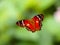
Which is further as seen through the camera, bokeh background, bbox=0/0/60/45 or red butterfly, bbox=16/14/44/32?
bokeh background, bbox=0/0/60/45

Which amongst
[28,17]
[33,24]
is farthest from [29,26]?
[28,17]

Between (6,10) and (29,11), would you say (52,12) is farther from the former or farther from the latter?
(6,10)

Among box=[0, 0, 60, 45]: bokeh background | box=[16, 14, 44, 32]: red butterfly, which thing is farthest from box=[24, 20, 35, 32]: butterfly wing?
box=[0, 0, 60, 45]: bokeh background

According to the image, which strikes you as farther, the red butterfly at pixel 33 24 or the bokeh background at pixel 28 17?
the bokeh background at pixel 28 17

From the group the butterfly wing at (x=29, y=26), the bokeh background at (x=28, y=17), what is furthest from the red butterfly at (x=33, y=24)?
the bokeh background at (x=28, y=17)

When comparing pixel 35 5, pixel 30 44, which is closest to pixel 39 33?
pixel 30 44

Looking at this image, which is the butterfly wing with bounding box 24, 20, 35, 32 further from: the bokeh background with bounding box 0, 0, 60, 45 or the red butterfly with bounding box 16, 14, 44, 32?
the bokeh background with bounding box 0, 0, 60, 45

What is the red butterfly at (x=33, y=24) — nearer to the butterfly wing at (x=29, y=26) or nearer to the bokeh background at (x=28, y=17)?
the butterfly wing at (x=29, y=26)

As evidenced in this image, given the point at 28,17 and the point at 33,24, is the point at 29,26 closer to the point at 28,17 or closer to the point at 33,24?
the point at 33,24

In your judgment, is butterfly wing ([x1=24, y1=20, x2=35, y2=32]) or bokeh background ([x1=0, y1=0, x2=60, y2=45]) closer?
butterfly wing ([x1=24, y1=20, x2=35, y2=32])
